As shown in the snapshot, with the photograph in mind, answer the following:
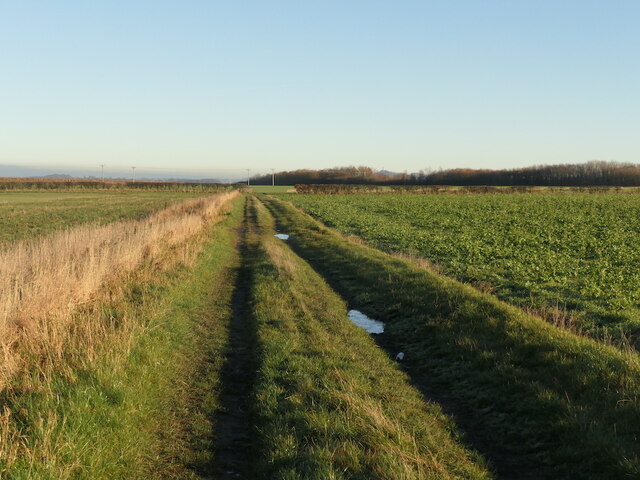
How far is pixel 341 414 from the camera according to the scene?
242 inches

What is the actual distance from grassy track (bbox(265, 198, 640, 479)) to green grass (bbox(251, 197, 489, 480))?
0.66 meters

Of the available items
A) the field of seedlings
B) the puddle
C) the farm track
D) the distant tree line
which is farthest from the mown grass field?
the distant tree line

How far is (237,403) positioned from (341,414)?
2.00 m

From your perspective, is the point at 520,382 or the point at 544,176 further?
the point at 544,176

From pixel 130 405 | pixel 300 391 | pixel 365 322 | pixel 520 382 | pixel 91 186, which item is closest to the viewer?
pixel 130 405

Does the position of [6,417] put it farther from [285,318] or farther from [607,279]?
[607,279]

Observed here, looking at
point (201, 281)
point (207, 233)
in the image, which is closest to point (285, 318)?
point (201, 281)

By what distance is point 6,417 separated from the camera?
5.27m

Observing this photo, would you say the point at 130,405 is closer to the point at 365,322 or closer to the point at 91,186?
the point at 365,322

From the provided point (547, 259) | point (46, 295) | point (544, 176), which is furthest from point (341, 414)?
point (544, 176)

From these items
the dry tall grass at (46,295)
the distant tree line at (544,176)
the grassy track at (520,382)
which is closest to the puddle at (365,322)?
the grassy track at (520,382)

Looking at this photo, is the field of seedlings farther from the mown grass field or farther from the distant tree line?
the distant tree line

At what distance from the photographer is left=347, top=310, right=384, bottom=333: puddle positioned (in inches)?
455

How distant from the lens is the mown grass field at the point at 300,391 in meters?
5.37
